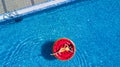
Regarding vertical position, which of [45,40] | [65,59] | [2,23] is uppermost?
[2,23]

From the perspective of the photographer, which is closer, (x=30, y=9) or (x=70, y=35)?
(x=30, y=9)

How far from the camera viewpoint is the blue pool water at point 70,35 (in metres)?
8.43

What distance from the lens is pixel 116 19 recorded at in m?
8.74

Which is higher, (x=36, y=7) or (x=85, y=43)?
(x=36, y=7)

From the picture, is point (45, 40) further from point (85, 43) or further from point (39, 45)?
point (85, 43)

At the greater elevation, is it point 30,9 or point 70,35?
point 30,9

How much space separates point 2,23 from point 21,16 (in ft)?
1.63

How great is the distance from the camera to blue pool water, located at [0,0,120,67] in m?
8.43

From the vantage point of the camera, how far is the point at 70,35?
8586 millimetres

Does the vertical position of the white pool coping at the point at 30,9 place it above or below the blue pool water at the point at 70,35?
above

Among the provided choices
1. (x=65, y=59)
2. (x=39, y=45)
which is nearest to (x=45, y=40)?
(x=39, y=45)

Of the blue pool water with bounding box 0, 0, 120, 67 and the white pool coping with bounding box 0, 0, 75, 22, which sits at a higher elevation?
the white pool coping with bounding box 0, 0, 75, 22

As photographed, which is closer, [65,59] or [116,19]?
[65,59]

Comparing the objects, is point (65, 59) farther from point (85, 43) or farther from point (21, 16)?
point (21, 16)
